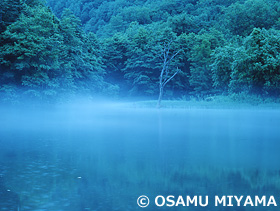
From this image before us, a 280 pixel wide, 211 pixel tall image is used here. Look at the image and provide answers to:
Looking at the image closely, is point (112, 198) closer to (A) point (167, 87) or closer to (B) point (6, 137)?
(B) point (6, 137)

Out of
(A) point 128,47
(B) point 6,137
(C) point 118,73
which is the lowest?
(B) point 6,137

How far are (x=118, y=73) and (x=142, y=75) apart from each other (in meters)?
5.99

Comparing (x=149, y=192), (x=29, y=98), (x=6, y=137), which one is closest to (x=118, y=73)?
(x=29, y=98)

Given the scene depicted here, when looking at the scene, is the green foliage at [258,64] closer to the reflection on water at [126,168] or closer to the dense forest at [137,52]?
the dense forest at [137,52]

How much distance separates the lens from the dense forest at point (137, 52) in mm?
36250

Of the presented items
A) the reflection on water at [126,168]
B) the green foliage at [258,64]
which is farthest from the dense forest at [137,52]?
the reflection on water at [126,168]

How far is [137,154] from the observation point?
10.7 m

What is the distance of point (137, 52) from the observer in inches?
2248
